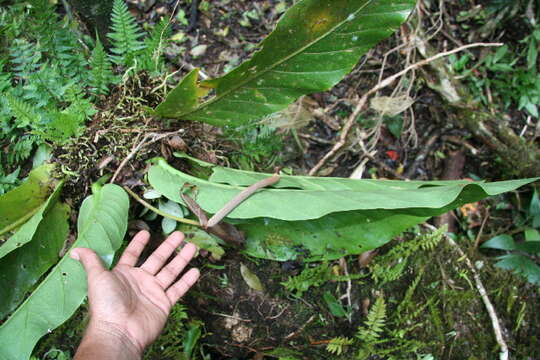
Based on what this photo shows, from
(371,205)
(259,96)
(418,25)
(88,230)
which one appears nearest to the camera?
(371,205)

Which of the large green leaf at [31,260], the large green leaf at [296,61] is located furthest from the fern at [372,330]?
the large green leaf at [31,260]

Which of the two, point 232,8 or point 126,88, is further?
point 232,8

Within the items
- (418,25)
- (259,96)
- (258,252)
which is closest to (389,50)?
(418,25)

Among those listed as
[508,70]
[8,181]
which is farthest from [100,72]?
[508,70]

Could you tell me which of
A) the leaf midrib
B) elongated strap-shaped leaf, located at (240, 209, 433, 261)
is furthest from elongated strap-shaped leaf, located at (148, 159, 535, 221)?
the leaf midrib

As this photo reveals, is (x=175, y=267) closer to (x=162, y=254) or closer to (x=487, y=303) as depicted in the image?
(x=162, y=254)

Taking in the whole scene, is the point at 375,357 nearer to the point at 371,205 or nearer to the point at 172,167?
the point at 371,205
